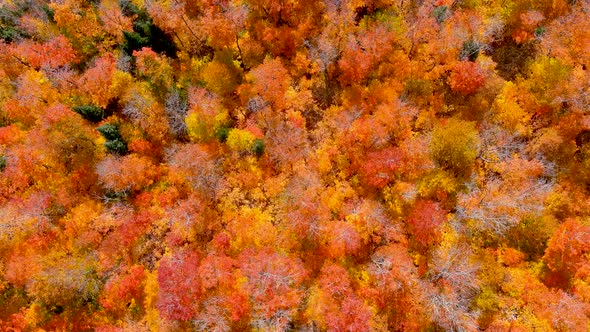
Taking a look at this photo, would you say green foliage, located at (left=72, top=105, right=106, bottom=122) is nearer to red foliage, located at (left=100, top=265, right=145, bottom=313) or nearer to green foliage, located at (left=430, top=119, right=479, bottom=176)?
red foliage, located at (left=100, top=265, right=145, bottom=313)

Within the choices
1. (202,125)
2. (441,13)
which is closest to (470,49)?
(441,13)

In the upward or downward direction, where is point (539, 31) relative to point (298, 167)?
upward

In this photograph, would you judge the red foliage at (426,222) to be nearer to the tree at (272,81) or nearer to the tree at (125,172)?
the tree at (272,81)

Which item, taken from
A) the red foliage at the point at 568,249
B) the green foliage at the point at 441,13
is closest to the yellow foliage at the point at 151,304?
the red foliage at the point at 568,249

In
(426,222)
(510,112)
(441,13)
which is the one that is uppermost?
(441,13)

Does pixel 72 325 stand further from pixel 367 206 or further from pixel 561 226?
pixel 561 226

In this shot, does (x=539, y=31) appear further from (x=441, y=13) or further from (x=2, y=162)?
(x=2, y=162)
